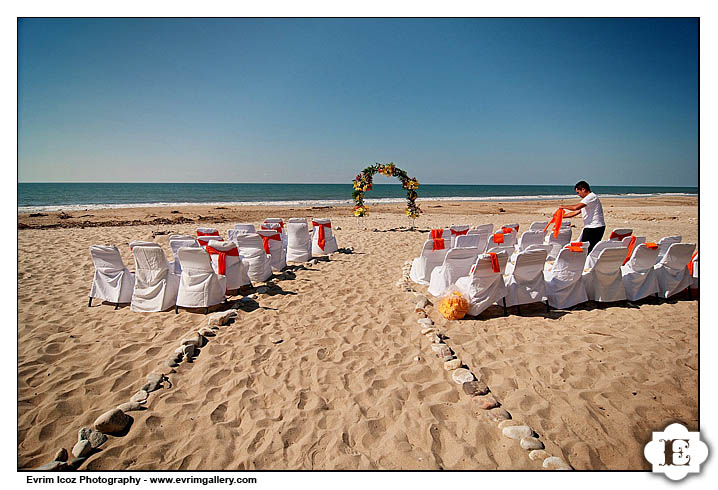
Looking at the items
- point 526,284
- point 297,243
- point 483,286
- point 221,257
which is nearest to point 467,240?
point 526,284

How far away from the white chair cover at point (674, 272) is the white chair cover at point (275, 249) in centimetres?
631

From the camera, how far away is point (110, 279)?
198 inches

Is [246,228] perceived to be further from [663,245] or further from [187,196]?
[187,196]

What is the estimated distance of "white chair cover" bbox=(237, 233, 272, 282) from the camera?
6094 millimetres

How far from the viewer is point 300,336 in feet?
13.2

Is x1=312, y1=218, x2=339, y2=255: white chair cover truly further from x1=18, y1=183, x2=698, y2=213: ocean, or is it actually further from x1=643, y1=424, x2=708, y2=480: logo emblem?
x1=18, y1=183, x2=698, y2=213: ocean

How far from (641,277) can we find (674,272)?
0.53 metres

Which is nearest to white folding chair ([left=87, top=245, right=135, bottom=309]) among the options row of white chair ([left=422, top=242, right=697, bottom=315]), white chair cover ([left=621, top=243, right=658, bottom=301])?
row of white chair ([left=422, top=242, right=697, bottom=315])

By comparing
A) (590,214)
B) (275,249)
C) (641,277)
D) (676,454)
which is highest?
(590,214)

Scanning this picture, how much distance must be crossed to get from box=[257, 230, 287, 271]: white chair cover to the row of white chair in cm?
344

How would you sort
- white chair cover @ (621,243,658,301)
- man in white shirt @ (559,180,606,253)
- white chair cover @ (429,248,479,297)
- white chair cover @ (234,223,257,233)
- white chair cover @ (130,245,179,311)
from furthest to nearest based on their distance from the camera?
white chair cover @ (234,223,257,233)
man in white shirt @ (559,180,606,253)
white chair cover @ (429,248,479,297)
white chair cover @ (621,243,658,301)
white chair cover @ (130,245,179,311)

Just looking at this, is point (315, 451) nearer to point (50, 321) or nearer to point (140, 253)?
point (140, 253)
